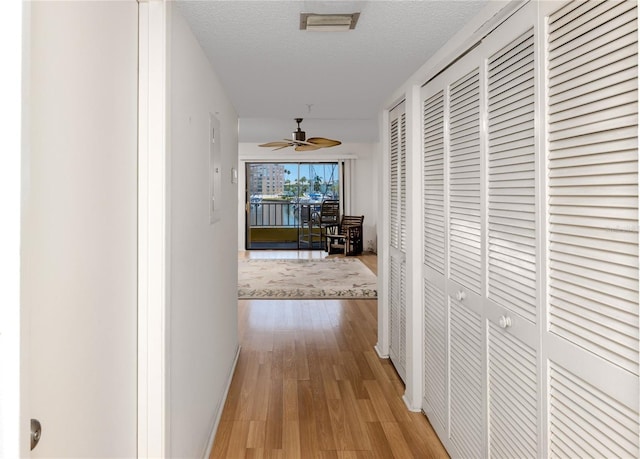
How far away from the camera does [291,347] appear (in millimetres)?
4070

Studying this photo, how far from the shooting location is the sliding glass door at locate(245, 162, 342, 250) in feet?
36.5

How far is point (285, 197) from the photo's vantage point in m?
11.2

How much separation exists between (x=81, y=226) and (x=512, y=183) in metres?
1.42

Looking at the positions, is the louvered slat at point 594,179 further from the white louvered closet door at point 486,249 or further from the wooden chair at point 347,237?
the wooden chair at point 347,237

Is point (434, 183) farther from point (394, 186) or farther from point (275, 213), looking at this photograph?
point (275, 213)

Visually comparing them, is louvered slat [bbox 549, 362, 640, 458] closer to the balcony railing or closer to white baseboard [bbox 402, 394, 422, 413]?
white baseboard [bbox 402, 394, 422, 413]

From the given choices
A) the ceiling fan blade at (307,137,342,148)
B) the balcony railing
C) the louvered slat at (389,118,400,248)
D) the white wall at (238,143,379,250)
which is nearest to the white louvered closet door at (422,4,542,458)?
the louvered slat at (389,118,400,248)

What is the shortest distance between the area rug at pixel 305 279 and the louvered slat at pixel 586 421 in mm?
4737

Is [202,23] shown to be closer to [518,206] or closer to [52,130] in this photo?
[52,130]

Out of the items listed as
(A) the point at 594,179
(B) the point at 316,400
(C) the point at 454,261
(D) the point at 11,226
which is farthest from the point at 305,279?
(D) the point at 11,226

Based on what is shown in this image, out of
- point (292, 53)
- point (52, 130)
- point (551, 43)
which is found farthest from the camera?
point (292, 53)

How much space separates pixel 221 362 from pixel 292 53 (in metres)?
1.95

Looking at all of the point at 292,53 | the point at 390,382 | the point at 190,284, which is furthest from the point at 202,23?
the point at 390,382

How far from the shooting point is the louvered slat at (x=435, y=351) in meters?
2.46
